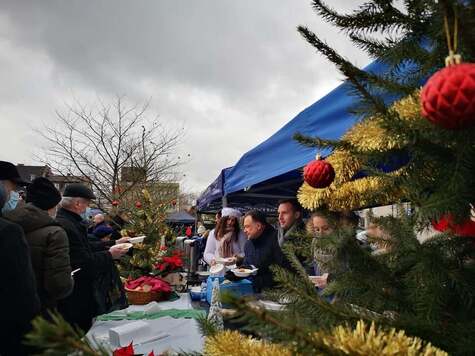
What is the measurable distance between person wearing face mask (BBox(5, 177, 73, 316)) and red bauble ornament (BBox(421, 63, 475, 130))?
255cm

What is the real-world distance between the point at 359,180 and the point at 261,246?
2357 millimetres

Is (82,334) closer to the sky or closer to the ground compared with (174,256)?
closer to the sky

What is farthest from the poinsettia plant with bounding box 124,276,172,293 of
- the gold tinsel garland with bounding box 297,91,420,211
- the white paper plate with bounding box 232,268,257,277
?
the gold tinsel garland with bounding box 297,91,420,211

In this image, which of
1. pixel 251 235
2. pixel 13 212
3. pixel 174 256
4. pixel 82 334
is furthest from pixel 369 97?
pixel 174 256

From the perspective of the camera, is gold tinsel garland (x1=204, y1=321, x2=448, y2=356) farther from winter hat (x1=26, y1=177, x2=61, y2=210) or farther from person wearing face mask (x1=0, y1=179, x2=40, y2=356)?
winter hat (x1=26, y1=177, x2=61, y2=210)

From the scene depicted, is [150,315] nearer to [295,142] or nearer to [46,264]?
[46,264]

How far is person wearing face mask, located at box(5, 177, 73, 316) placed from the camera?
2.54 m

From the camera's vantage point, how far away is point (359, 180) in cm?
129

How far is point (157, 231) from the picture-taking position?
4707mm

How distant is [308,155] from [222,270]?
155 centimetres

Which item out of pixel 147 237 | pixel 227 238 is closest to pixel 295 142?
pixel 227 238

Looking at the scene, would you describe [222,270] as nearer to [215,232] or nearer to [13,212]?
[215,232]

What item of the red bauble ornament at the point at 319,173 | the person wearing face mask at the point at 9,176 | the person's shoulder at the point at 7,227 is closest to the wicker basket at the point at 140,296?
the person wearing face mask at the point at 9,176

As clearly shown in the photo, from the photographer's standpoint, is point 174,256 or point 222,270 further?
point 174,256
